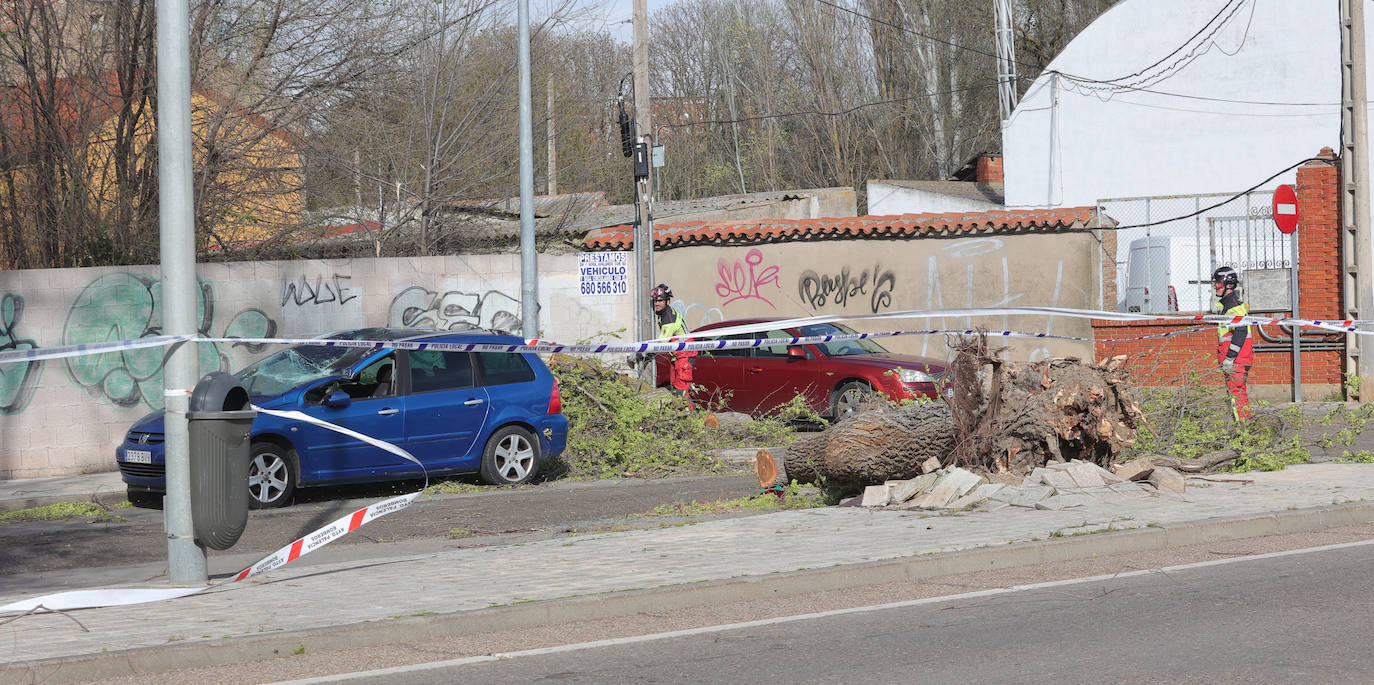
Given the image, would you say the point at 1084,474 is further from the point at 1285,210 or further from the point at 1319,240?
the point at 1319,240

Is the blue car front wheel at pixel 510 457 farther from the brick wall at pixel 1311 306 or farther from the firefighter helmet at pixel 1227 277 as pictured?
the brick wall at pixel 1311 306

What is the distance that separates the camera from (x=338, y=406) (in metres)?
11.6

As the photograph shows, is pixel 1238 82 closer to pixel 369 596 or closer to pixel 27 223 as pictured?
pixel 27 223

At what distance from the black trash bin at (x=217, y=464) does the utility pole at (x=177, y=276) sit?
0.13 metres

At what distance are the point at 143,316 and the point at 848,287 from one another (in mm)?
11404

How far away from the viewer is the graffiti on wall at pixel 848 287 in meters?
21.7

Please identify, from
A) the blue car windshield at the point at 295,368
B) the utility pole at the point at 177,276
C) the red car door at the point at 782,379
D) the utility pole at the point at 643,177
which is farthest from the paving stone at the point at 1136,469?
the utility pole at the point at 643,177

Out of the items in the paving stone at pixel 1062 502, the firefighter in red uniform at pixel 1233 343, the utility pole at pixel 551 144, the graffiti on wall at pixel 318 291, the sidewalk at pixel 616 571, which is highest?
the utility pole at pixel 551 144

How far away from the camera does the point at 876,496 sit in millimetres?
10156

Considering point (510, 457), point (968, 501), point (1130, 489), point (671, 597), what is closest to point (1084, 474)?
point (1130, 489)

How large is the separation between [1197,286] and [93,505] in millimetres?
20760

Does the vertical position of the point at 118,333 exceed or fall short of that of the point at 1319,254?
it falls short

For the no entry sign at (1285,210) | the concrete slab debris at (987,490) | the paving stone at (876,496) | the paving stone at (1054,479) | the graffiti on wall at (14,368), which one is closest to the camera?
the concrete slab debris at (987,490)

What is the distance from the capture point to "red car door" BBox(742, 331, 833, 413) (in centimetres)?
1702
